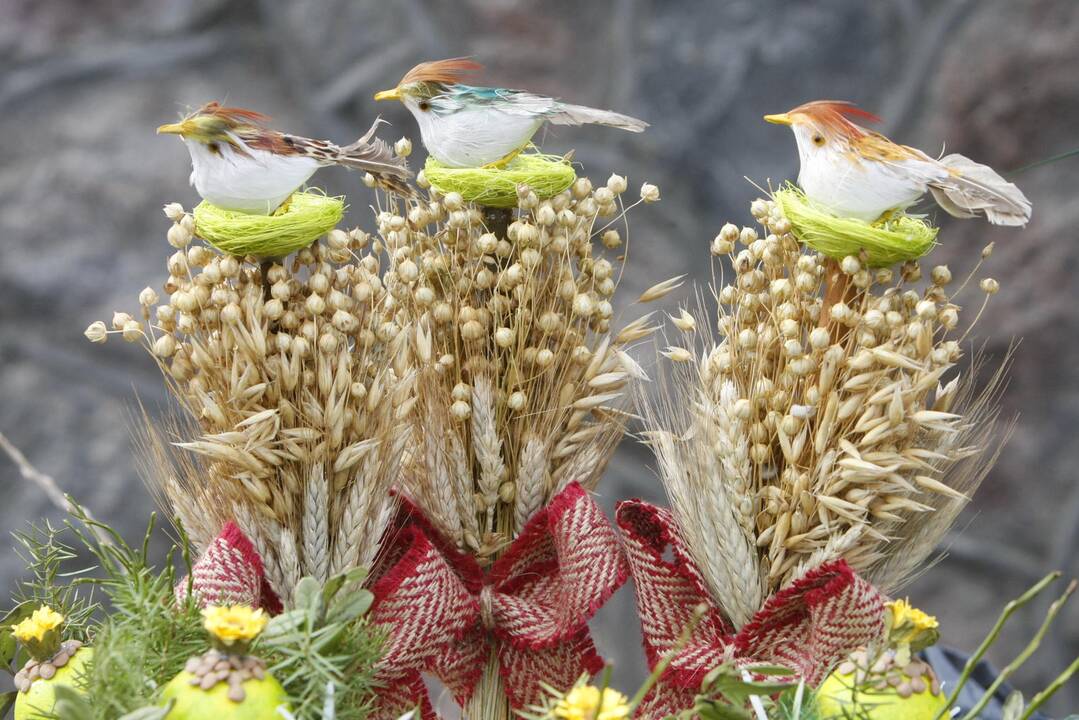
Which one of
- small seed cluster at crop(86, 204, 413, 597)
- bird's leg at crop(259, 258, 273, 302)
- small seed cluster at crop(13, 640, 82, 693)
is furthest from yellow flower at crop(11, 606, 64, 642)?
bird's leg at crop(259, 258, 273, 302)

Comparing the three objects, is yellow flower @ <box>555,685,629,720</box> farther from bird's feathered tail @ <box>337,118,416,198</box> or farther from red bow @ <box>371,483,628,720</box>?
bird's feathered tail @ <box>337,118,416,198</box>

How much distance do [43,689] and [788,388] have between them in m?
0.55

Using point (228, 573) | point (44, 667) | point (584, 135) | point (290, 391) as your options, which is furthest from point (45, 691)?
point (584, 135)

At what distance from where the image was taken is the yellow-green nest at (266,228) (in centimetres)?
73

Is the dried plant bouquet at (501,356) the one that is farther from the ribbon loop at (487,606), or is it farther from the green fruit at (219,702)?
the green fruit at (219,702)

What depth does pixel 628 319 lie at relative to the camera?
1931 millimetres

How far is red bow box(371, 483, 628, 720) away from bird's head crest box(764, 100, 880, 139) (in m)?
0.32

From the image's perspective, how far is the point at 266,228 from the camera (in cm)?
73

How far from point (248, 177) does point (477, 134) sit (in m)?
0.18

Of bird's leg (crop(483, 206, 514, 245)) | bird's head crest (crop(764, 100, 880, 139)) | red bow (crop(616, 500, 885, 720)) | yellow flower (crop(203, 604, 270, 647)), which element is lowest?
red bow (crop(616, 500, 885, 720))

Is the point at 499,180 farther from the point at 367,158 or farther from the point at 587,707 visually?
the point at 587,707

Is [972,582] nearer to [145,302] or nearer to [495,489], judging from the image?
[495,489]

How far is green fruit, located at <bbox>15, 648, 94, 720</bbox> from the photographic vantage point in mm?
701

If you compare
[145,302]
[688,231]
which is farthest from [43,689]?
[688,231]
